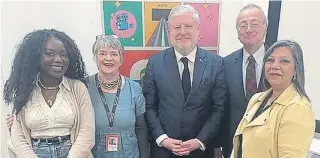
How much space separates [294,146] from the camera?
1432 mm

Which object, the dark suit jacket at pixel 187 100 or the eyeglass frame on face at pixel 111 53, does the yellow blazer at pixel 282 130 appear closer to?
the dark suit jacket at pixel 187 100

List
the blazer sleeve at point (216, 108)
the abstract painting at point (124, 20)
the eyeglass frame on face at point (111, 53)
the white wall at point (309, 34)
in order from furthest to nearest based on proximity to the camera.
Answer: the abstract painting at point (124, 20)
the white wall at point (309, 34)
the blazer sleeve at point (216, 108)
the eyeglass frame on face at point (111, 53)

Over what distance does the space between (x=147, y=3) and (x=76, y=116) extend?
3.89 ft

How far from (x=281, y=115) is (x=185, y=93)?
2.58 feet

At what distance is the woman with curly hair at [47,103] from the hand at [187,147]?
0.59 m

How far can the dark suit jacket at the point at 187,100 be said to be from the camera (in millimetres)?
2156

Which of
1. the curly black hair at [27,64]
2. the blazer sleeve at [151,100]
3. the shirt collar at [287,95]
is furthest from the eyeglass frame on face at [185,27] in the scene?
the shirt collar at [287,95]

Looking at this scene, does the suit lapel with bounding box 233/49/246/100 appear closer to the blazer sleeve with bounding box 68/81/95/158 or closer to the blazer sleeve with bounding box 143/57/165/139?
the blazer sleeve with bounding box 143/57/165/139

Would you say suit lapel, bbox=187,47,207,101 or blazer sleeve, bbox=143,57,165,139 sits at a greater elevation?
suit lapel, bbox=187,47,207,101

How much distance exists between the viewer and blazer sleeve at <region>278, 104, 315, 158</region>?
1433 mm

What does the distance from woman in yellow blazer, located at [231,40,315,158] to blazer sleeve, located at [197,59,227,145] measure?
45 centimetres

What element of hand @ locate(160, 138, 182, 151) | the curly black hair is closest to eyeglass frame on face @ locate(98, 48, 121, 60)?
the curly black hair

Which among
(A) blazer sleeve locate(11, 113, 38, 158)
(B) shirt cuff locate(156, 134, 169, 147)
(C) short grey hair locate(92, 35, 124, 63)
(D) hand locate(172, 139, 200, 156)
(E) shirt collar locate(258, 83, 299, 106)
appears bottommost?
(D) hand locate(172, 139, 200, 156)

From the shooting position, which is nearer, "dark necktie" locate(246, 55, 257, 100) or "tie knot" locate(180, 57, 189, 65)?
"dark necktie" locate(246, 55, 257, 100)
